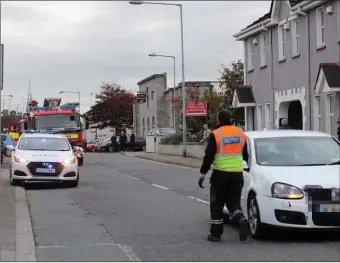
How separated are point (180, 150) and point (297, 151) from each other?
28418mm

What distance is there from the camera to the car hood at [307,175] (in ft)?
27.5

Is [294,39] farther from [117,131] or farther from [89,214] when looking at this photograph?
[117,131]

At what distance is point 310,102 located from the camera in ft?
82.9

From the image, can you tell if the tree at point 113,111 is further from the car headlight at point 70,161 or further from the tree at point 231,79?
the car headlight at point 70,161

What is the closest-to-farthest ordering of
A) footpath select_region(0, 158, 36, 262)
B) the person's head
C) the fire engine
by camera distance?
footpath select_region(0, 158, 36, 262), the person's head, the fire engine

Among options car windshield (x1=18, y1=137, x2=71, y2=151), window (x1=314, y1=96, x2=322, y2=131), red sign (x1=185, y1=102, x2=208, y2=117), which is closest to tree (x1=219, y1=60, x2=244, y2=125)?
red sign (x1=185, y1=102, x2=208, y2=117)

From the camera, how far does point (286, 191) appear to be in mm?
8406

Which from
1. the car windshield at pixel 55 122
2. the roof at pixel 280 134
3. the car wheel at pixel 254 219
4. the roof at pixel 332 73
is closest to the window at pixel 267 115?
the roof at pixel 332 73

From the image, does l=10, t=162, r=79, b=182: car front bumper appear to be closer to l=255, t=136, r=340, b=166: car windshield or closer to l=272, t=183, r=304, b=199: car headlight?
l=255, t=136, r=340, b=166: car windshield

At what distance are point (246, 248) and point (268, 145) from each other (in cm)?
199

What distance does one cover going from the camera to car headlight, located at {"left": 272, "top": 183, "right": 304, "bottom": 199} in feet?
27.3

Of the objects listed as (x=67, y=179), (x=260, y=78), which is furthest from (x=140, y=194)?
(x=260, y=78)

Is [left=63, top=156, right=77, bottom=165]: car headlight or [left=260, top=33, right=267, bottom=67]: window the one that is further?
[left=260, top=33, right=267, bottom=67]: window

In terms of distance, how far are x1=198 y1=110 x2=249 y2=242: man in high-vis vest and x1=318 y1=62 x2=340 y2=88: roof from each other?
13991mm
